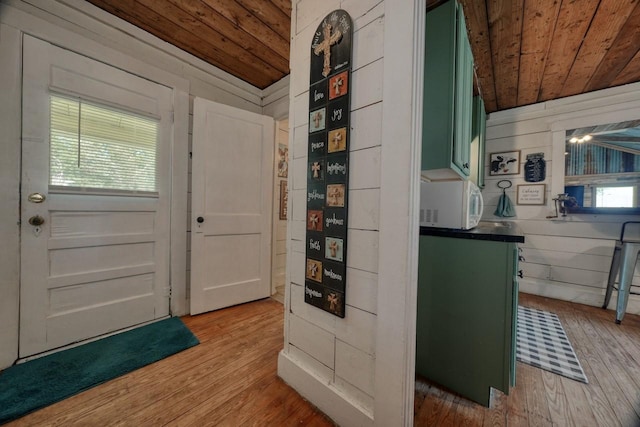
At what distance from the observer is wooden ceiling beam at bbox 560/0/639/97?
1.53 meters

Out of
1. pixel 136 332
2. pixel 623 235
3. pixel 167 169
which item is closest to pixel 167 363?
pixel 136 332

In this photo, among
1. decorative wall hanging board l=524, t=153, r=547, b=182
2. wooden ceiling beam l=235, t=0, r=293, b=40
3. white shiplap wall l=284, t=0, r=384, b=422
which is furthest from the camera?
decorative wall hanging board l=524, t=153, r=547, b=182

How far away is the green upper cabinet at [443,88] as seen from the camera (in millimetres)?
1258

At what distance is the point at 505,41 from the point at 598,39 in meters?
0.66

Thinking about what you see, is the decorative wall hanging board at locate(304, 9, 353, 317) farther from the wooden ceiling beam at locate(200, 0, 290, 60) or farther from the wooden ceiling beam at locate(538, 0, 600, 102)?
the wooden ceiling beam at locate(538, 0, 600, 102)

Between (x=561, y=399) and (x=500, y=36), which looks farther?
(x=500, y=36)

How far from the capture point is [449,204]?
1.37m

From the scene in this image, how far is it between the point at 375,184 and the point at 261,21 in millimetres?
1711

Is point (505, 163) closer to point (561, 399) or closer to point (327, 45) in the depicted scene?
point (561, 399)

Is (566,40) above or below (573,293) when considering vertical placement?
above

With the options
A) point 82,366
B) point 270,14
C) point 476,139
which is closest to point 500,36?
point 476,139

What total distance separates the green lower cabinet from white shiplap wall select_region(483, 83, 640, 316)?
2.27m

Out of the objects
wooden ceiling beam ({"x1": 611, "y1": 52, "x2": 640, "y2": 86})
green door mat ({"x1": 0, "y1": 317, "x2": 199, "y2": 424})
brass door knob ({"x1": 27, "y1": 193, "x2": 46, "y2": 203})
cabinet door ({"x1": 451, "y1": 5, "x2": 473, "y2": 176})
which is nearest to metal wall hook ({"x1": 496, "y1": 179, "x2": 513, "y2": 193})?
wooden ceiling beam ({"x1": 611, "y1": 52, "x2": 640, "y2": 86})

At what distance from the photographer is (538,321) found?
7.16ft
